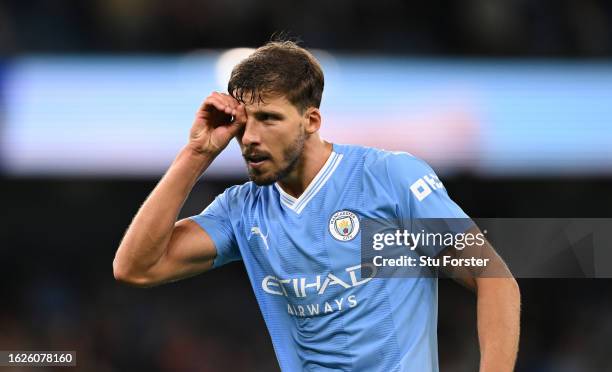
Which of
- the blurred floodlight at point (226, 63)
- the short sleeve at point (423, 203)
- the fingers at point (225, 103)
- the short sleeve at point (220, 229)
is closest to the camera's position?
the short sleeve at point (423, 203)

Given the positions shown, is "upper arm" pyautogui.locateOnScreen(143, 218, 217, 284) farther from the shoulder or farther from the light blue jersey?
the shoulder

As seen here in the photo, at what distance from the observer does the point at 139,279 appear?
3.82 metres

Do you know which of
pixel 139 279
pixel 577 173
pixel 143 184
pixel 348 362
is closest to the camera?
pixel 348 362

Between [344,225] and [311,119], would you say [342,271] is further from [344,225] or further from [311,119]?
[311,119]

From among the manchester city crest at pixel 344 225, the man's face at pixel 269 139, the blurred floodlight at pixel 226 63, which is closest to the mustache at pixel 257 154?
the man's face at pixel 269 139

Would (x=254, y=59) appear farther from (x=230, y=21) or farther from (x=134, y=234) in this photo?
(x=230, y=21)

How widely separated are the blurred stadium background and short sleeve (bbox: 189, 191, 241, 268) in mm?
5625

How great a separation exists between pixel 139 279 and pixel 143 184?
21.6 feet

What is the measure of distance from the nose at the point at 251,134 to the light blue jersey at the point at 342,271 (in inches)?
12.4

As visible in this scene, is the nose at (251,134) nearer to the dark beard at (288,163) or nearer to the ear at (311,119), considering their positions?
the dark beard at (288,163)

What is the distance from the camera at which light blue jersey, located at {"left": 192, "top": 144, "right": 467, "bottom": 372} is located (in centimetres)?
358

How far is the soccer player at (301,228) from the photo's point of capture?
359cm

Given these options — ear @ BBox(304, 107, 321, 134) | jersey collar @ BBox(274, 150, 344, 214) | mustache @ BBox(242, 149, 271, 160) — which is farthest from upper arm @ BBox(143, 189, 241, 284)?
ear @ BBox(304, 107, 321, 134)

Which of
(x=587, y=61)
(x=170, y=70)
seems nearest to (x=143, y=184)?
(x=170, y=70)
